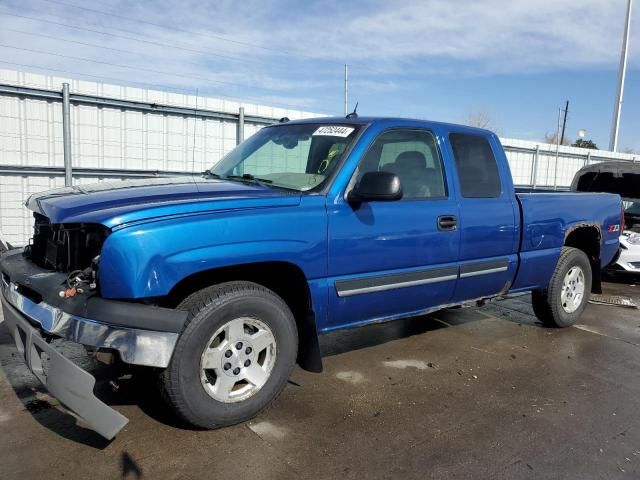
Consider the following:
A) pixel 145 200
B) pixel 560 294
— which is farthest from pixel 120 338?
pixel 560 294

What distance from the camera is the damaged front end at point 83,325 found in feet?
8.77

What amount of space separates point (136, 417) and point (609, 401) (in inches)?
130

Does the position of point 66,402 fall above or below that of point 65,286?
below

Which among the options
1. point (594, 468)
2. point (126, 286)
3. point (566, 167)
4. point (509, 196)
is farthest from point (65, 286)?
point (566, 167)

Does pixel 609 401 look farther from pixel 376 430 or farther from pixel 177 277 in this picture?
pixel 177 277

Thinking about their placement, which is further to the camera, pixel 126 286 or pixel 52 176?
pixel 52 176

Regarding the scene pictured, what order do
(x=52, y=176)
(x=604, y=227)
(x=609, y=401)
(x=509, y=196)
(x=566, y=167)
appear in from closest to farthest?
(x=609, y=401) < (x=509, y=196) < (x=604, y=227) < (x=52, y=176) < (x=566, y=167)

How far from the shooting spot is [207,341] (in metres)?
2.98

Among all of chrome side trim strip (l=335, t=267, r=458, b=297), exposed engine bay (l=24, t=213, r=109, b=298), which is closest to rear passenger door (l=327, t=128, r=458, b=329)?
chrome side trim strip (l=335, t=267, r=458, b=297)

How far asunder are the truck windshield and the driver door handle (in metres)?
0.94

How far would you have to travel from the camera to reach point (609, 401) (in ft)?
12.7

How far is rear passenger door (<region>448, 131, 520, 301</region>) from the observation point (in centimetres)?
433

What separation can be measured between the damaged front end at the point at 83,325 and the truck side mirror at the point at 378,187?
1.40m

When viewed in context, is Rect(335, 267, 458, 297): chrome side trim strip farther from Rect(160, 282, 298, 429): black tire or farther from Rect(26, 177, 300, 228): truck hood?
Rect(26, 177, 300, 228): truck hood
